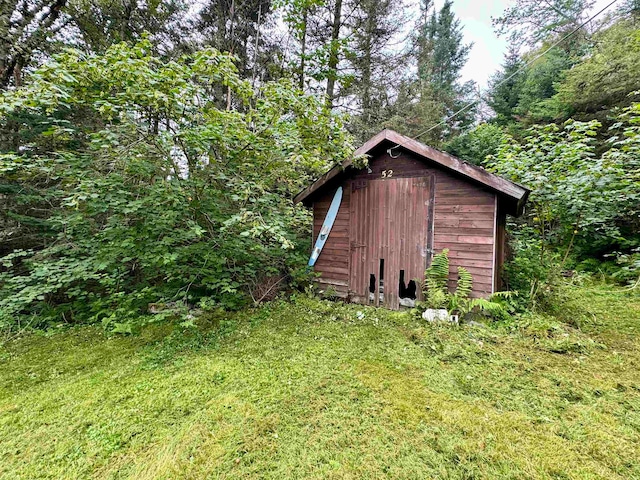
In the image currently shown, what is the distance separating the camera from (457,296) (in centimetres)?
393

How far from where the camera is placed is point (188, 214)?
382 centimetres

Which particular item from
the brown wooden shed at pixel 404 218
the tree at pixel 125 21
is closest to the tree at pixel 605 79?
the brown wooden shed at pixel 404 218

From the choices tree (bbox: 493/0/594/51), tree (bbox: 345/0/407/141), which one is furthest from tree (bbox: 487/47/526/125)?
tree (bbox: 345/0/407/141)

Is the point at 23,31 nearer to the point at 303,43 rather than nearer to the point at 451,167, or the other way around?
the point at 303,43

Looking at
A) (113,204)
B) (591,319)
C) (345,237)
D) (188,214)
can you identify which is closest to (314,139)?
(345,237)

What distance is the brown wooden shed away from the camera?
389 cm

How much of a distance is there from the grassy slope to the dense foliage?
1001 mm

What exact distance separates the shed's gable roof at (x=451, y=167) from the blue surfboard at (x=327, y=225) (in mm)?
419

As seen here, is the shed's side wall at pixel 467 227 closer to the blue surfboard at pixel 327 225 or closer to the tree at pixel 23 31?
the blue surfboard at pixel 327 225

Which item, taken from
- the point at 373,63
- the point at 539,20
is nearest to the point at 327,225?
the point at 373,63

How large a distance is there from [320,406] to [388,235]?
311 centimetres

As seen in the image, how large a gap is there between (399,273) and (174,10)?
9382 mm

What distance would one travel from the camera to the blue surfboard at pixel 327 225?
5.18m

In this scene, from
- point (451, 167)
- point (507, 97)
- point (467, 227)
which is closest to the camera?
point (451, 167)
